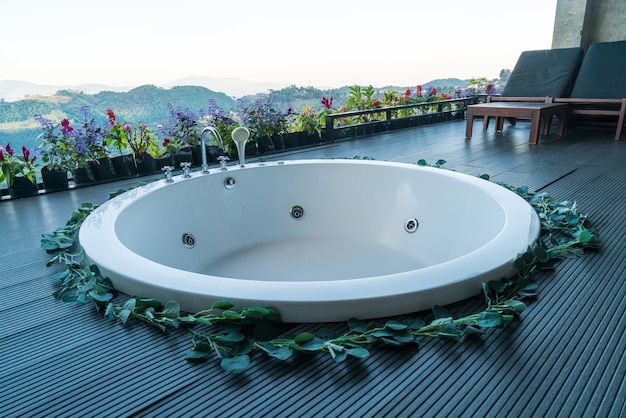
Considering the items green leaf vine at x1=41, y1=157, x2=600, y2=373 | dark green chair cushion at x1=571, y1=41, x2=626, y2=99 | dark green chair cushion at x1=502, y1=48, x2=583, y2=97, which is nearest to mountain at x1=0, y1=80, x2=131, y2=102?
green leaf vine at x1=41, y1=157, x2=600, y2=373

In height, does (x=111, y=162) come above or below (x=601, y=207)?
above

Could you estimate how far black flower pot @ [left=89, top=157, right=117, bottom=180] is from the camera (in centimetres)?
293

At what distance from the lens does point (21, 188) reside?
266 centimetres

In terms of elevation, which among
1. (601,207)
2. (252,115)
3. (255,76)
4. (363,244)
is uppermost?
(255,76)

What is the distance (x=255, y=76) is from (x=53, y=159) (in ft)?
11.7

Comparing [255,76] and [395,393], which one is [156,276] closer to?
[395,393]

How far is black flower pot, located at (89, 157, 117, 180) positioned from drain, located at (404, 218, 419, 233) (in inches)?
84.0

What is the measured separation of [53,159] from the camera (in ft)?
9.16

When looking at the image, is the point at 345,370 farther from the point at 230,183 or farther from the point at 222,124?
the point at 222,124

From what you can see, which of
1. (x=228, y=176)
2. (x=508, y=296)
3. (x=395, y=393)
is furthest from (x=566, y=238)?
(x=228, y=176)

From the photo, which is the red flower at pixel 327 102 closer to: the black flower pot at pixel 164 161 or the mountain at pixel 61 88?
the mountain at pixel 61 88

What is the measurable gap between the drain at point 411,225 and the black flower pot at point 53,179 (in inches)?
Result: 90.1

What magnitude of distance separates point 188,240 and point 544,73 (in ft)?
15.7

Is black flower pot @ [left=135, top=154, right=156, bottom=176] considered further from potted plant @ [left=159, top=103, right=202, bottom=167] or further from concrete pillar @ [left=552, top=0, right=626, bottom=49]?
concrete pillar @ [left=552, top=0, right=626, bottom=49]
